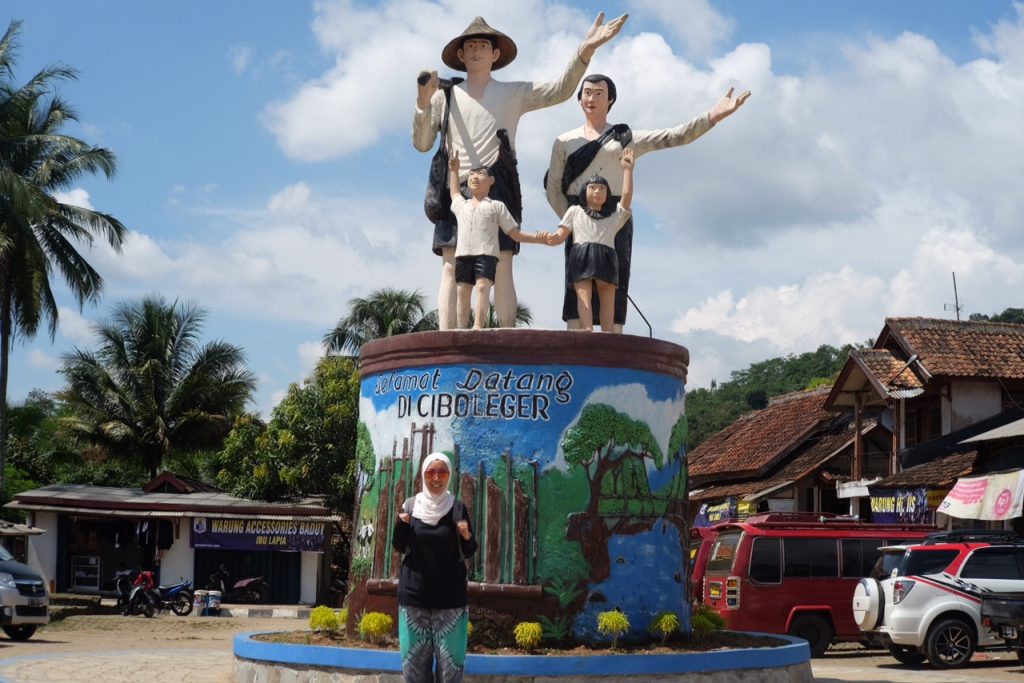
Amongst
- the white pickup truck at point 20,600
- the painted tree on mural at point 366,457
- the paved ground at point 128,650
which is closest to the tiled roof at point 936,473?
the paved ground at point 128,650

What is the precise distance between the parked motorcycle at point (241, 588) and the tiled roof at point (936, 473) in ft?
47.9

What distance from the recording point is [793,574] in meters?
18.8

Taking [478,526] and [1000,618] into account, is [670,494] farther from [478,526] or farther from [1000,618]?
[1000,618]

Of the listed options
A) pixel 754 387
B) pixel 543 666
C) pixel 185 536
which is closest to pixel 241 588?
pixel 185 536

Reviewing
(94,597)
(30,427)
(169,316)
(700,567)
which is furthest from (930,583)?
(30,427)

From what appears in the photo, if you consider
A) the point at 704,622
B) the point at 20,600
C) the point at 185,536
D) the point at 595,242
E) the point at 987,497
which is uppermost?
the point at 595,242

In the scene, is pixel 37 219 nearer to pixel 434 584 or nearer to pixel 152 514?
pixel 152 514

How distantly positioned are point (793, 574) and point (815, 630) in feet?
3.02

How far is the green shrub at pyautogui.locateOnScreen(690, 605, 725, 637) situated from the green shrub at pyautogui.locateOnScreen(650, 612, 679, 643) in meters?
1.04

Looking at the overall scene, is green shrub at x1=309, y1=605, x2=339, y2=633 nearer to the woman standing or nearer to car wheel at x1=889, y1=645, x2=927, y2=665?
the woman standing

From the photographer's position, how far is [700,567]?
19750 mm

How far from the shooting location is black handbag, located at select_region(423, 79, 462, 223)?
1320cm

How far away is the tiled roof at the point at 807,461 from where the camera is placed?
31797 millimetres

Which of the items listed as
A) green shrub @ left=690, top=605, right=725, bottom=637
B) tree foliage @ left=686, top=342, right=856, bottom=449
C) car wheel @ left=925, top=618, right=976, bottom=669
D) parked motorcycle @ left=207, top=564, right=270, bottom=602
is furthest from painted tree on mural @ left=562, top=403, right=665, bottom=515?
tree foliage @ left=686, top=342, right=856, bottom=449
